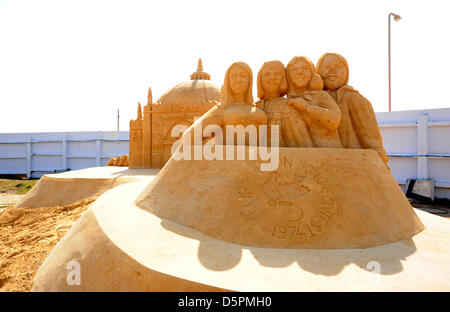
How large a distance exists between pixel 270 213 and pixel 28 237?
5.30 meters

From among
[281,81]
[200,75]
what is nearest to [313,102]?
[281,81]

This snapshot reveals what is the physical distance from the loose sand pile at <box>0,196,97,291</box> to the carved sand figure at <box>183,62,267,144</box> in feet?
9.29

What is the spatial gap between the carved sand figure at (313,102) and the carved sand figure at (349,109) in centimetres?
30

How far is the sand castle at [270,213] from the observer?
2508 millimetres

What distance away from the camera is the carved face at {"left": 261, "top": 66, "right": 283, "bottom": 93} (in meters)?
4.36

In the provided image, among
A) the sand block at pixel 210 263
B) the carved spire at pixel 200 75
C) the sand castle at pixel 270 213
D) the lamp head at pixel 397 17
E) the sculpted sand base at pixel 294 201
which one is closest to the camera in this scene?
the sand block at pixel 210 263

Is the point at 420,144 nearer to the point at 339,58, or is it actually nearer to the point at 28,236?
the point at 339,58

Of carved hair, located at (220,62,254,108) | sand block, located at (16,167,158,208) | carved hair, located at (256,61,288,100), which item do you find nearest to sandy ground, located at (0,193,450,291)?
sand block, located at (16,167,158,208)

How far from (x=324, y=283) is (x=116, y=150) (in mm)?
18895

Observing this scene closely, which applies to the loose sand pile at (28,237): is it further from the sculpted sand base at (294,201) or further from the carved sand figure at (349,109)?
the carved sand figure at (349,109)

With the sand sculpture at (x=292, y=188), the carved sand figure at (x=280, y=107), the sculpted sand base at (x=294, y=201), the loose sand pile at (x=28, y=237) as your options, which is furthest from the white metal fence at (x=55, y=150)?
the sculpted sand base at (x=294, y=201)

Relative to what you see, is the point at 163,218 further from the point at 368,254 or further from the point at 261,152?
the point at 368,254

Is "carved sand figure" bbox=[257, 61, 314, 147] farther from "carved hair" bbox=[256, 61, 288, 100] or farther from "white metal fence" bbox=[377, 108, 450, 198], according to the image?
"white metal fence" bbox=[377, 108, 450, 198]
